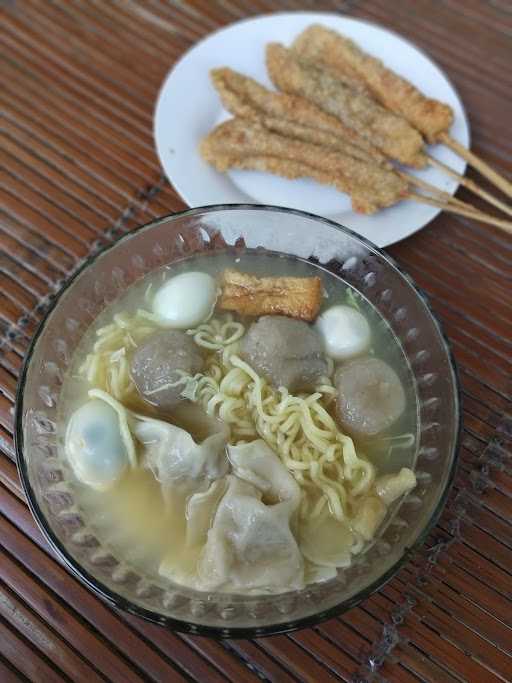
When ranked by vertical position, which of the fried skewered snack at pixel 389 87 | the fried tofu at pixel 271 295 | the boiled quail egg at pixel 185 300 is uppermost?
the fried skewered snack at pixel 389 87

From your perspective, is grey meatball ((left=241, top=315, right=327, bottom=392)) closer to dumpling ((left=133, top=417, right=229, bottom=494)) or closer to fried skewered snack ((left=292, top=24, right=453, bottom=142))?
dumpling ((left=133, top=417, right=229, bottom=494))

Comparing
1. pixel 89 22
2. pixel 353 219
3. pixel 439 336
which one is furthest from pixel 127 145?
pixel 439 336

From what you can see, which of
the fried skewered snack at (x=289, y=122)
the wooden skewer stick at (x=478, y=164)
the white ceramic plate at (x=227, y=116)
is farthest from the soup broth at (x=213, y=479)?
the wooden skewer stick at (x=478, y=164)

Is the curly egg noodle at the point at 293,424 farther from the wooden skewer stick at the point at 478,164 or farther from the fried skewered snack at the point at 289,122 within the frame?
the wooden skewer stick at the point at 478,164

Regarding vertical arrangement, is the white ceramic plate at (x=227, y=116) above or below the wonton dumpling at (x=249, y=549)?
above

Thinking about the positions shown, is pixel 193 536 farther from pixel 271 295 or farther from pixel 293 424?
pixel 271 295

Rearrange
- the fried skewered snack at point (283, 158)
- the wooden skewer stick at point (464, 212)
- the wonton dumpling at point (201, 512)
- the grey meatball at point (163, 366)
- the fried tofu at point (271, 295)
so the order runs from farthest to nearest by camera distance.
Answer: the fried skewered snack at point (283, 158) → the wooden skewer stick at point (464, 212) → the fried tofu at point (271, 295) → the grey meatball at point (163, 366) → the wonton dumpling at point (201, 512)
